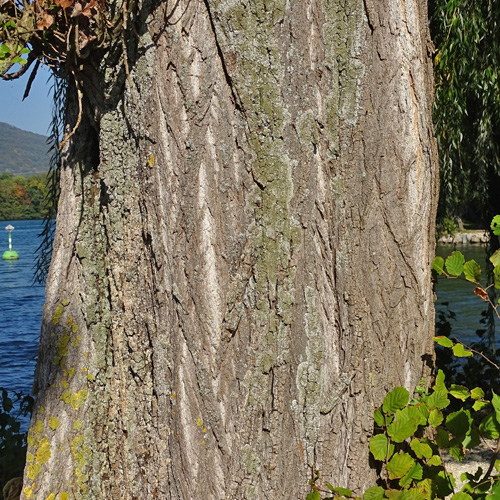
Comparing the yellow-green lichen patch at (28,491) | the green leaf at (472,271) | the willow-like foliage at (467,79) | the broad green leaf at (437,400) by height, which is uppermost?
the willow-like foliage at (467,79)

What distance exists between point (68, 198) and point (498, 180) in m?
4.95

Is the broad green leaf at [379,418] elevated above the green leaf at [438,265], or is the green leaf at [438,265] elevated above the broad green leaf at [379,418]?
the green leaf at [438,265]

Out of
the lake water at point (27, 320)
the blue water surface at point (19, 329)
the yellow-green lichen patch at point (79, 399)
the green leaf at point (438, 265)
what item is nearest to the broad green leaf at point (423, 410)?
the green leaf at point (438, 265)

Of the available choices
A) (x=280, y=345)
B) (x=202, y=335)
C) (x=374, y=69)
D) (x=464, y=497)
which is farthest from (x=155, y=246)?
(x=464, y=497)

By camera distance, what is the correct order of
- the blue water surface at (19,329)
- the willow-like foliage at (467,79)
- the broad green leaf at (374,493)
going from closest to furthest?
the broad green leaf at (374,493) < the willow-like foliage at (467,79) < the blue water surface at (19,329)

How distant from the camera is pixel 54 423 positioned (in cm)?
220

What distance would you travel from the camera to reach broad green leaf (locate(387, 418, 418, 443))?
1895 mm

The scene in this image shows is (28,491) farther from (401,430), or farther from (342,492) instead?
(401,430)

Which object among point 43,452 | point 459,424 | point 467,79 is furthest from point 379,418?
point 467,79

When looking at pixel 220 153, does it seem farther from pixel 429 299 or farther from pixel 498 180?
pixel 498 180

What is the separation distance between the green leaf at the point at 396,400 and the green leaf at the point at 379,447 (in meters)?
0.08

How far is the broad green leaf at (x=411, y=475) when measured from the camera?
6.37 feet

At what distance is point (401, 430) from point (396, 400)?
9 cm

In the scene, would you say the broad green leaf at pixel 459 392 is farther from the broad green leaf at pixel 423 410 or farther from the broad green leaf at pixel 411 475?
the broad green leaf at pixel 411 475
